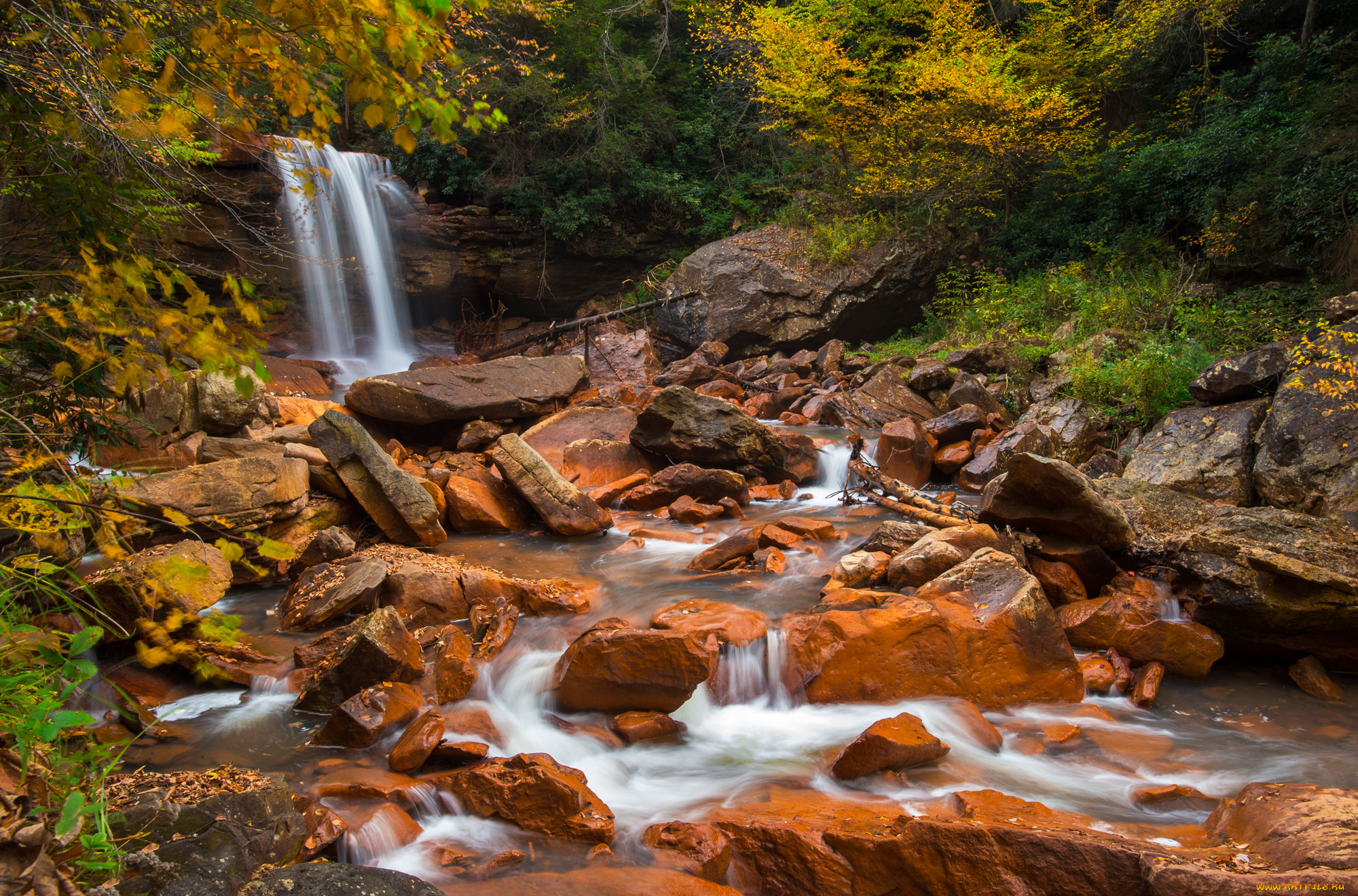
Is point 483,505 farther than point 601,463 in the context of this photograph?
No

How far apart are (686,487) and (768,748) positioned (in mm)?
4424

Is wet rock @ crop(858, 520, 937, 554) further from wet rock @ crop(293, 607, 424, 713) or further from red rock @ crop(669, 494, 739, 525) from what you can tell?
wet rock @ crop(293, 607, 424, 713)

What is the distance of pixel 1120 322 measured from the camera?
1063 centimetres

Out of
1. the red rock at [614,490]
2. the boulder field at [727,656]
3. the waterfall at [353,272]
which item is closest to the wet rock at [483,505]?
the boulder field at [727,656]

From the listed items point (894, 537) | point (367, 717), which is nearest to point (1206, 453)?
point (894, 537)

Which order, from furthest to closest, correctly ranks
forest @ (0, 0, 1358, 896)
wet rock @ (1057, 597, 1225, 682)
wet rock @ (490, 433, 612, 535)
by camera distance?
1. wet rock @ (490, 433, 612, 535)
2. wet rock @ (1057, 597, 1225, 682)
3. forest @ (0, 0, 1358, 896)

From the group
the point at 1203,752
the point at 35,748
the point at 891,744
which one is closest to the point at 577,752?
the point at 891,744

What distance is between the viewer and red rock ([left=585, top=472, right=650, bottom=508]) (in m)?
8.34

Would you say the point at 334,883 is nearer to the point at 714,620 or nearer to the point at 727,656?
the point at 727,656

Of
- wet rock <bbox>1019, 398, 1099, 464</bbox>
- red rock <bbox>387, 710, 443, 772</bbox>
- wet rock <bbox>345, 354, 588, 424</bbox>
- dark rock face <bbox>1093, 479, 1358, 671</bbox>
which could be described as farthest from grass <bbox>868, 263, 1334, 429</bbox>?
red rock <bbox>387, 710, 443, 772</bbox>

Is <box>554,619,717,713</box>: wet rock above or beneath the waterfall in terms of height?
beneath

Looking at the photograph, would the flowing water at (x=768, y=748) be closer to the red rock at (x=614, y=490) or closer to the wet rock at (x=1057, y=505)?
the wet rock at (x=1057, y=505)

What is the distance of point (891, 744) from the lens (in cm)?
334

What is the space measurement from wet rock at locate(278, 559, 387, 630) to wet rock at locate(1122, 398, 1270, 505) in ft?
22.4
